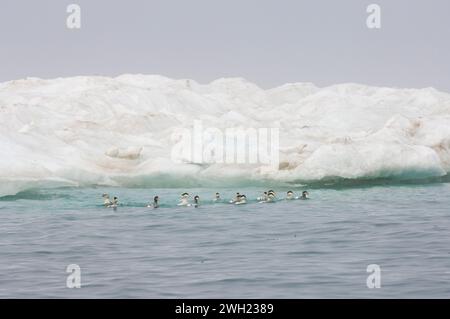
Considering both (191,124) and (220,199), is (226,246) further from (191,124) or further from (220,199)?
(191,124)

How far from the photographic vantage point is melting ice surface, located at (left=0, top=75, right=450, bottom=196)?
140 feet

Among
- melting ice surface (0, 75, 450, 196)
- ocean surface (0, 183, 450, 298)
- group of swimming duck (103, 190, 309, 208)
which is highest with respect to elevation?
melting ice surface (0, 75, 450, 196)

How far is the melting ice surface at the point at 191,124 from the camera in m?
42.8

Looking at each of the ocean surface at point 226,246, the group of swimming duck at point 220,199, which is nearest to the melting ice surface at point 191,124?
the ocean surface at point 226,246

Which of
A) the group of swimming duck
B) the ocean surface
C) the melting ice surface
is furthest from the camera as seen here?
the melting ice surface

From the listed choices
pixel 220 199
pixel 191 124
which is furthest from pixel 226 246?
pixel 191 124

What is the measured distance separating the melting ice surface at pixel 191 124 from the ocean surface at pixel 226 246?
2.68 m

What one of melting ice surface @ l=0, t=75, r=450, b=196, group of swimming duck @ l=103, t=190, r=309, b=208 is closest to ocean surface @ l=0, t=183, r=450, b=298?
group of swimming duck @ l=103, t=190, r=309, b=208

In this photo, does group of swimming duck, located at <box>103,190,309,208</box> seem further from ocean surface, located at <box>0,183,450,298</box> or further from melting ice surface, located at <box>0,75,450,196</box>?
melting ice surface, located at <box>0,75,450,196</box>

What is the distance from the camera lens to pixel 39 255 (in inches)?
931

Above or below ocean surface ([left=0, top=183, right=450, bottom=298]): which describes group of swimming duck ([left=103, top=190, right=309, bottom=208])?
above

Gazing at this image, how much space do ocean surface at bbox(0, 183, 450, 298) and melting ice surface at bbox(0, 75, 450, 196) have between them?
2680mm

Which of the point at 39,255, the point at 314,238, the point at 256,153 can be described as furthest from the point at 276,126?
the point at 39,255
